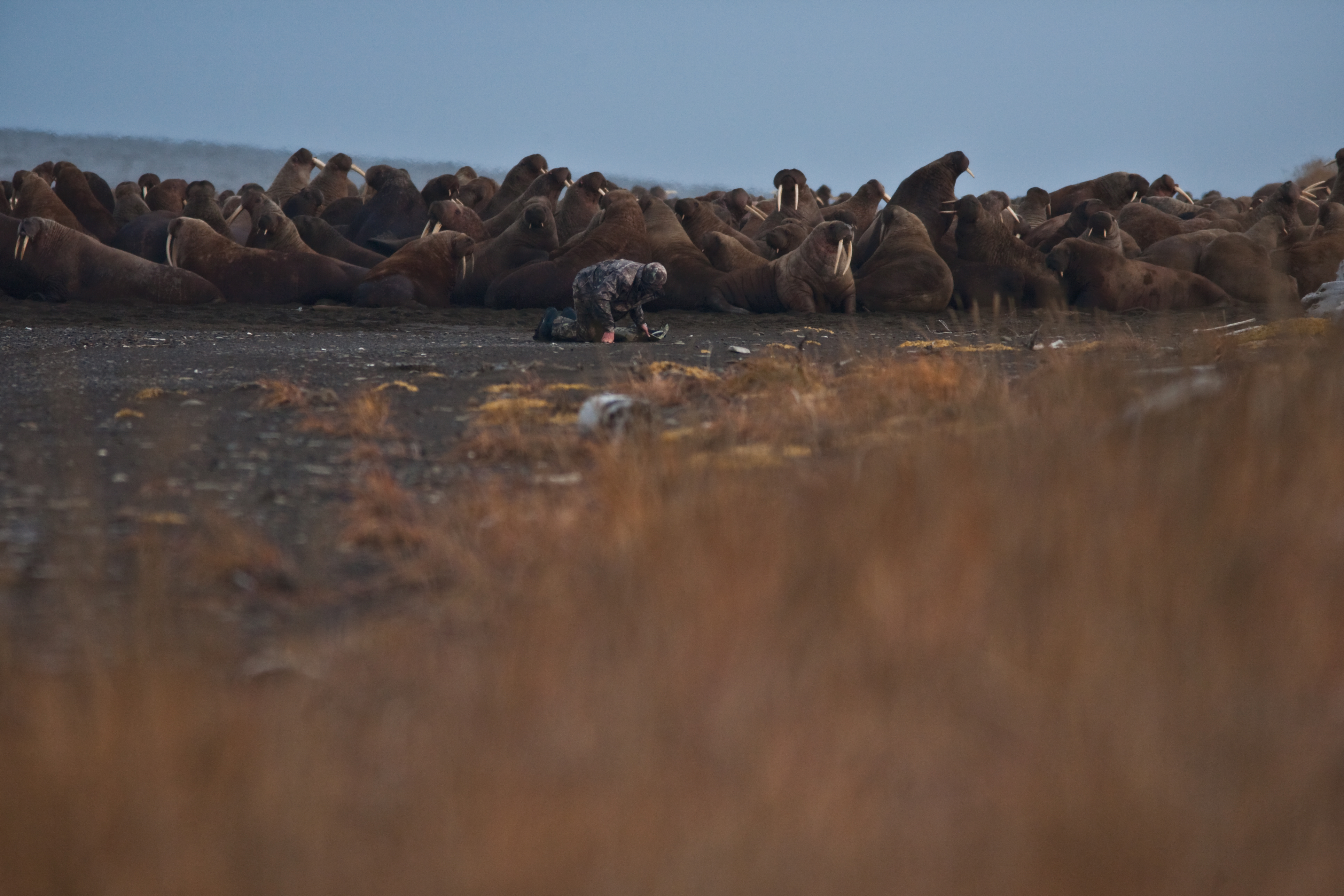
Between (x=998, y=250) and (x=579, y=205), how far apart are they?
7090 millimetres

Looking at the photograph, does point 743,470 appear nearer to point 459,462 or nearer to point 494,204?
point 459,462

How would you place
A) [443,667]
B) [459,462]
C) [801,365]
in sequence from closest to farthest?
[443,667] → [459,462] → [801,365]

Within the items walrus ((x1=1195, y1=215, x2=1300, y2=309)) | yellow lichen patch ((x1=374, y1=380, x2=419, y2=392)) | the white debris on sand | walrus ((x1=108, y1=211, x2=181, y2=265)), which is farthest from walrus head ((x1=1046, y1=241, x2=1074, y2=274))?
walrus ((x1=108, y1=211, x2=181, y2=265))

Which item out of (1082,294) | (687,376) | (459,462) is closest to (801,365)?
(687,376)

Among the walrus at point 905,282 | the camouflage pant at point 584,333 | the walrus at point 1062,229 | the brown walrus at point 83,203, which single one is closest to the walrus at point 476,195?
the brown walrus at point 83,203

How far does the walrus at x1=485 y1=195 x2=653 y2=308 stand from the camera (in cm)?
1706

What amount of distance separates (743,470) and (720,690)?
2.24 metres

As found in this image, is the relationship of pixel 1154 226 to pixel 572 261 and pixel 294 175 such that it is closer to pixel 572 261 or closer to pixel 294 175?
pixel 572 261

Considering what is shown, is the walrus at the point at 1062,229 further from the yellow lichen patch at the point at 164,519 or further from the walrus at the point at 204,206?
the yellow lichen patch at the point at 164,519

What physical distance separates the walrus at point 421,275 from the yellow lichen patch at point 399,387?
8.89m

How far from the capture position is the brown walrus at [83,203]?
21625 millimetres

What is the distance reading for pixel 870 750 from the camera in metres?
2.35

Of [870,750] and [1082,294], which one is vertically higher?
[1082,294]

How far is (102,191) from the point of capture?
2583 cm
